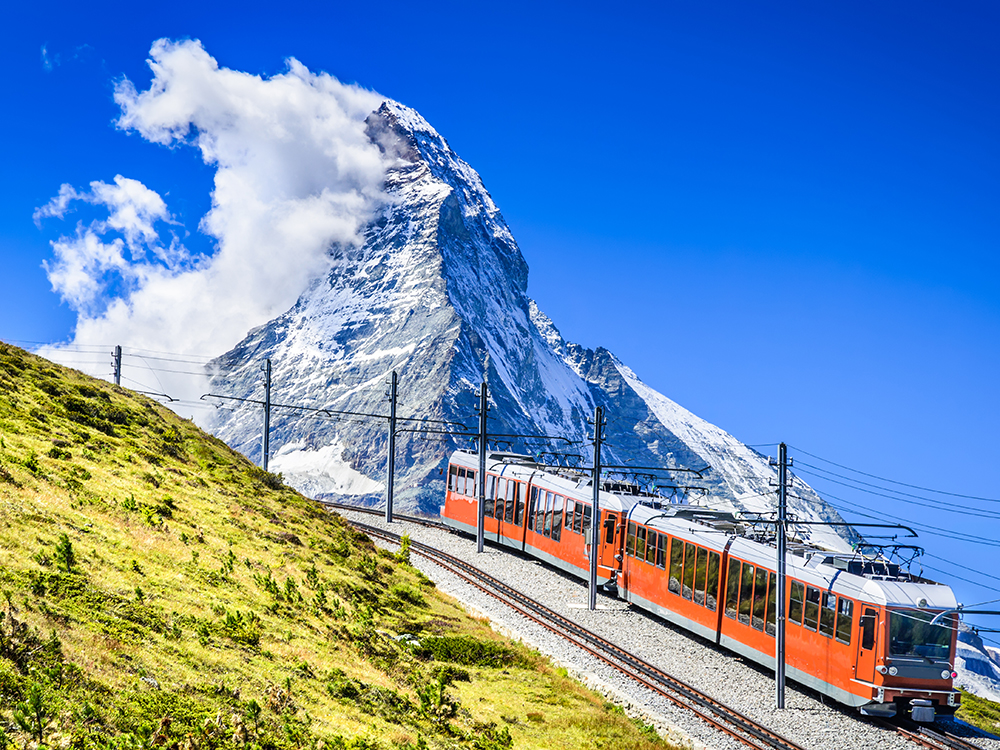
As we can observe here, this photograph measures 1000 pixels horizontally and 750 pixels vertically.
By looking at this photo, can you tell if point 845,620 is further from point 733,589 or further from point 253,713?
point 253,713

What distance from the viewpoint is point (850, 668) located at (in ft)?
75.7

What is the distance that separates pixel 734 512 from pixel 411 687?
1695 cm

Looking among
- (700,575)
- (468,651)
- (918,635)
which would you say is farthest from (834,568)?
(468,651)

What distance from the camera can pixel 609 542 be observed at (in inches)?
1401

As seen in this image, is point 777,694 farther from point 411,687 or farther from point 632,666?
point 411,687

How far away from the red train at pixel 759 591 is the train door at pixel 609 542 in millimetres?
43

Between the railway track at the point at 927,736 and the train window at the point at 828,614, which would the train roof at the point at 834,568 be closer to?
the train window at the point at 828,614

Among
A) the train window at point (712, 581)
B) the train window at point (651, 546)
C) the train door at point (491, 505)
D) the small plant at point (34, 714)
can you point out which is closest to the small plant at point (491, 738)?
the small plant at point (34, 714)

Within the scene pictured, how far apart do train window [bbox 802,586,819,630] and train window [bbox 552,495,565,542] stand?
50.0 feet

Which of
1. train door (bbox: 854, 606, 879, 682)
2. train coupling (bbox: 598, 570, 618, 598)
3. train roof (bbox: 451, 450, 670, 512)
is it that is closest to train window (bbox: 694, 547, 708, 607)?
train roof (bbox: 451, 450, 670, 512)

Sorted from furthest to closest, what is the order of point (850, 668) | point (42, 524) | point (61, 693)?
point (850, 668) < point (42, 524) < point (61, 693)

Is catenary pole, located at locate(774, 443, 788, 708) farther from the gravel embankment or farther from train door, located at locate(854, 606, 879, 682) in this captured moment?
train door, located at locate(854, 606, 879, 682)

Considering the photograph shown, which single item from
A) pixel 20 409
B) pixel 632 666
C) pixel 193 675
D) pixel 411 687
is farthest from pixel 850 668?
pixel 20 409

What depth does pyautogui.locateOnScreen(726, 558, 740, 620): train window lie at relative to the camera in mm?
27797
